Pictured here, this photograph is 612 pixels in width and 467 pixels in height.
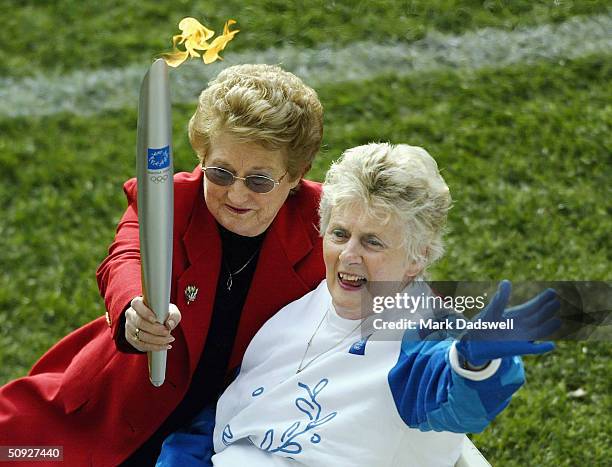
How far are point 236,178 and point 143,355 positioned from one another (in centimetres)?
59

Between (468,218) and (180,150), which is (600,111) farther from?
(180,150)

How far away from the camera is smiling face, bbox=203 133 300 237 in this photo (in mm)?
3076

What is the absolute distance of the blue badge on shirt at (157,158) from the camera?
2666mm

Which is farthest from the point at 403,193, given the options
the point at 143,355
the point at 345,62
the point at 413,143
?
the point at 345,62

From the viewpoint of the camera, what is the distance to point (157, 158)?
2.67 meters

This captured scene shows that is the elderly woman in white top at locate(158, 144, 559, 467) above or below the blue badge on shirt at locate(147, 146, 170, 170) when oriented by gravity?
below

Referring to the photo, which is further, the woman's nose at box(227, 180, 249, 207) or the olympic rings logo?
the woman's nose at box(227, 180, 249, 207)

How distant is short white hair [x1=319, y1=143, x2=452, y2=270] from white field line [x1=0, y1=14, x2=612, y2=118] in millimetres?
3314

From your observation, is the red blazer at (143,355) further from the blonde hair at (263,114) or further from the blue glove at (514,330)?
the blue glove at (514,330)

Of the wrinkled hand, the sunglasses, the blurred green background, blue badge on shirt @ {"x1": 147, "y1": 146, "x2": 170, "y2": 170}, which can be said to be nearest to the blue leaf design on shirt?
the wrinkled hand

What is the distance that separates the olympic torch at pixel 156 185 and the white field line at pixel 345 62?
11.3 feet

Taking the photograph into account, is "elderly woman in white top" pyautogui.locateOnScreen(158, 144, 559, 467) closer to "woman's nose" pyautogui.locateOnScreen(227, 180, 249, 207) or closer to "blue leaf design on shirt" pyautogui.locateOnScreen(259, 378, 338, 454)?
"blue leaf design on shirt" pyautogui.locateOnScreen(259, 378, 338, 454)

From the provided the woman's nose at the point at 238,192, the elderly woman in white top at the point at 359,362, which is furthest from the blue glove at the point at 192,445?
the woman's nose at the point at 238,192

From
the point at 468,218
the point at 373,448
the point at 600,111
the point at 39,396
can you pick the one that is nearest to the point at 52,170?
the point at 468,218
